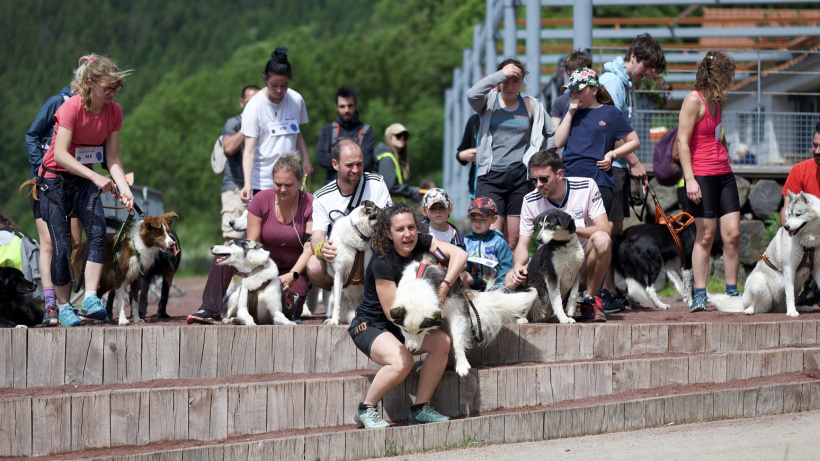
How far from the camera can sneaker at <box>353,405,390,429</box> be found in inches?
202

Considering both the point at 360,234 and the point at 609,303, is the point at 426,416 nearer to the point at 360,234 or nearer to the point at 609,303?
the point at 360,234

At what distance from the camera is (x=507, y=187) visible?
22.7 feet

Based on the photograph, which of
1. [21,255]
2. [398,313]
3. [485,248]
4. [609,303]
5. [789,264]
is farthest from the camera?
[609,303]

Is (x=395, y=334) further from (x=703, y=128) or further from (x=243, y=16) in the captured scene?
(x=243, y=16)

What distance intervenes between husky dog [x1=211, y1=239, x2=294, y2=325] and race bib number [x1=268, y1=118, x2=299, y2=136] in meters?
1.38

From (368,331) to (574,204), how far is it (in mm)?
2038

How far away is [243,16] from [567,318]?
52.1 meters

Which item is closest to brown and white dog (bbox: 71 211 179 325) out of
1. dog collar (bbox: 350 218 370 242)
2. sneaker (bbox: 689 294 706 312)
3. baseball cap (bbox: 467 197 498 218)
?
dog collar (bbox: 350 218 370 242)

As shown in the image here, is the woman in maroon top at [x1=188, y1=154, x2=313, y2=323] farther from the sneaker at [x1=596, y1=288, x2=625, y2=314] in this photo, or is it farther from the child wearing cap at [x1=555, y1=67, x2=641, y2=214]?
the sneaker at [x1=596, y1=288, x2=625, y2=314]

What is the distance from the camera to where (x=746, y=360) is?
579 cm

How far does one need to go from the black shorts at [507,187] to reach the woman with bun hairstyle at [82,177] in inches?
107

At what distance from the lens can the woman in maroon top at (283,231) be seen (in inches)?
257

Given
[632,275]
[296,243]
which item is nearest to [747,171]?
[632,275]

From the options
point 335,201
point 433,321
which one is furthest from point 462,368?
point 335,201
